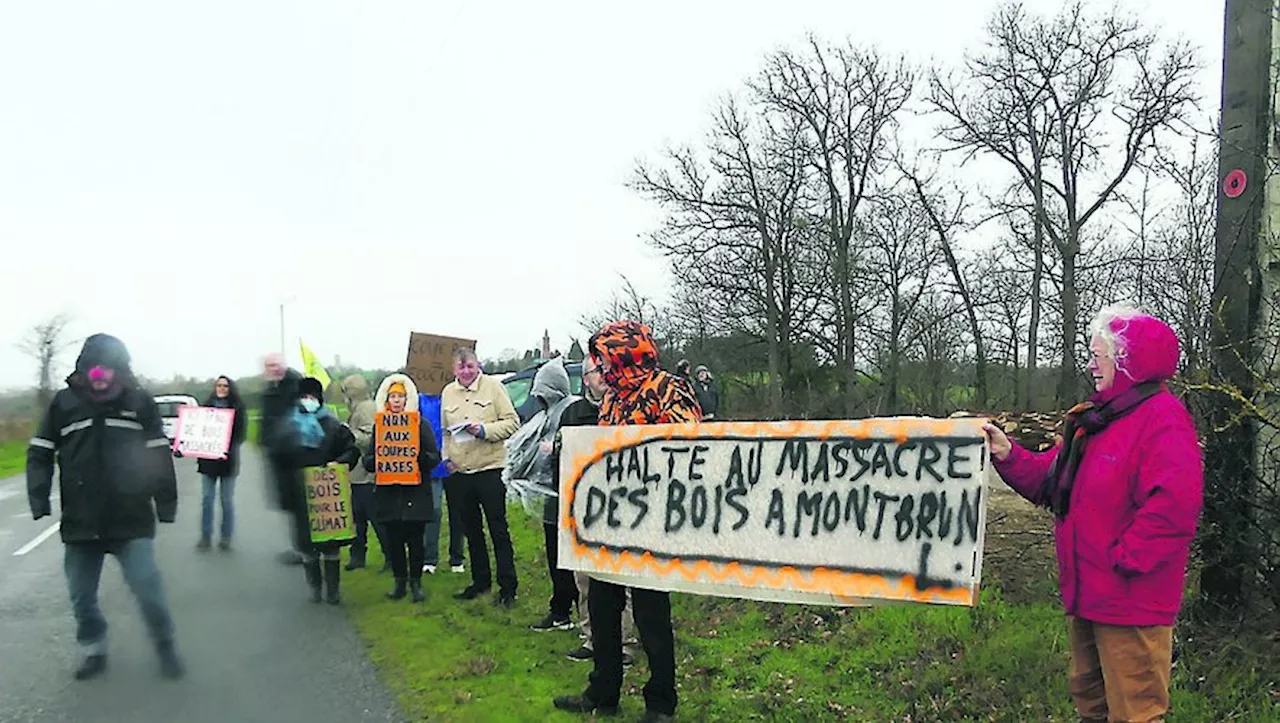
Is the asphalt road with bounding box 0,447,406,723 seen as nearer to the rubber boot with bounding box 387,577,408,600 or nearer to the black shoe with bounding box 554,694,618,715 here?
the rubber boot with bounding box 387,577,408,600

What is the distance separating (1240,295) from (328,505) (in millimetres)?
6455

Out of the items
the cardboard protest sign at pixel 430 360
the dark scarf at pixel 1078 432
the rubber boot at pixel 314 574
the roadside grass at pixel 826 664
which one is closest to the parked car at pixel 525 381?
the cardboard protest sign at pixel 430 360

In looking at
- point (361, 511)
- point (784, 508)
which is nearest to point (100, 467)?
point (361, 511)

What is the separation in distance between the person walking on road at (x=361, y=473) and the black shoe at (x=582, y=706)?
147 inches

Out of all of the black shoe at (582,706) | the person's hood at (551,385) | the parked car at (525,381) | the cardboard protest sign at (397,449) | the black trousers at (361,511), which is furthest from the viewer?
the parked car at (525,381)

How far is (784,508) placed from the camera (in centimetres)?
435

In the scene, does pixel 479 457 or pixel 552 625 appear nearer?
pixel 552 625

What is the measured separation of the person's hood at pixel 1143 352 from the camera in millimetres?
3371

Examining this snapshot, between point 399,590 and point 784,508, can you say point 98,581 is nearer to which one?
point 399,590

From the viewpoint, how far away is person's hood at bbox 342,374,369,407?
9086mm

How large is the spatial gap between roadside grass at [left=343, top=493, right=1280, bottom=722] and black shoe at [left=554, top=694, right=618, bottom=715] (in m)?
0.09

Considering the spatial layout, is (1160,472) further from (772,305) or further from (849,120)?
(849,120)

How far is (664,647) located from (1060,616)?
93.0 inches

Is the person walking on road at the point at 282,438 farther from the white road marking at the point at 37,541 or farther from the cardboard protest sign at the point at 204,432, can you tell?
the white road marking at the point at 37,541
